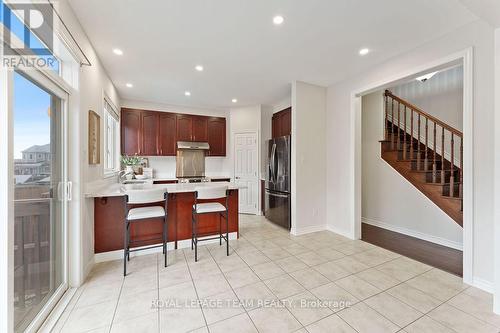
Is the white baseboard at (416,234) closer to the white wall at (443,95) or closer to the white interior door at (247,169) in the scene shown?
the white wall at (443,95)

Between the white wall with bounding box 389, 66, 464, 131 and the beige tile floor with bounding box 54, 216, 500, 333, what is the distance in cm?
260

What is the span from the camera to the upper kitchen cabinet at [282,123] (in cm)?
443

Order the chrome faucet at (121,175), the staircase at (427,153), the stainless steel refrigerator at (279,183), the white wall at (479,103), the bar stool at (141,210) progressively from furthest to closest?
the chrome faucet at (121,175), the stainless steel refrigerator at (279,183), the staircase at (427,153), the bar stool at (141,210), the white wall at (479,103)

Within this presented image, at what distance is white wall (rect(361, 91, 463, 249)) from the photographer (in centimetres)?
333

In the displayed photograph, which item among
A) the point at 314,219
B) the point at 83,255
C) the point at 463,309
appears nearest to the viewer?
the point at 463,309

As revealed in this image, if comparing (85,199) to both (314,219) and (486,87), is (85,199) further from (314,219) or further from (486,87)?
(486,87)

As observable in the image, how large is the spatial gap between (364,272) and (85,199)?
3328 millimetres

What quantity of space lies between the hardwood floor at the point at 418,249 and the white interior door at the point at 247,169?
8.29 ft

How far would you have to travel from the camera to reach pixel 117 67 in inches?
125

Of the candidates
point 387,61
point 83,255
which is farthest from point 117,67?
point 387,61

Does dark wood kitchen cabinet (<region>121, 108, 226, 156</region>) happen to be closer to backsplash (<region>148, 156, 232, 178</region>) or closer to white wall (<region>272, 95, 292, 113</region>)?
backsplash (<region>148, 156, 232, 178</region>)

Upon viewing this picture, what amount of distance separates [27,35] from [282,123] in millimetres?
4032

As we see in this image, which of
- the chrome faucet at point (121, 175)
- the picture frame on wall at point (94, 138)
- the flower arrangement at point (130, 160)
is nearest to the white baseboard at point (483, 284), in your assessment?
the picture frame on wall at point (94, 138)

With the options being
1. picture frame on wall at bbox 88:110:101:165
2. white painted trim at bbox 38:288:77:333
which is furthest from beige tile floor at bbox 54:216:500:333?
picture frame on wall at bbox 88:110:101:165
